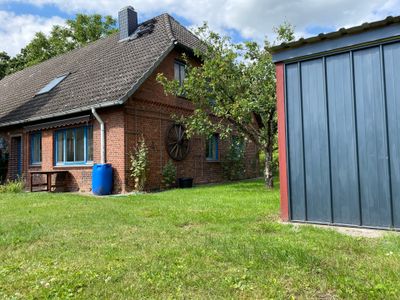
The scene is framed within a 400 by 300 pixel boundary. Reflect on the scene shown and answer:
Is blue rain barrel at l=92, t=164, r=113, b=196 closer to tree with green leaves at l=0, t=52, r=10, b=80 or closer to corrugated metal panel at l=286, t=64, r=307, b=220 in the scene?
corrugated metal panel at l=286, t=64, r=307, b=220

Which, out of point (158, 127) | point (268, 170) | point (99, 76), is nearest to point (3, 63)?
point (99, 76)

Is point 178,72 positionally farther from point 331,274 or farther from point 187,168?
point 331,274

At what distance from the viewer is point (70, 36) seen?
1423 inches

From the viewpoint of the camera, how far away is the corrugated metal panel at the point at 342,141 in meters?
5.28

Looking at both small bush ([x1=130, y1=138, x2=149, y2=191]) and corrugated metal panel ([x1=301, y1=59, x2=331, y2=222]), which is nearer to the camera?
corrugated metal panel ([x1=301, y1=59, x2=331, y2=222])

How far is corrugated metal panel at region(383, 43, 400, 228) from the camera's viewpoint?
4941mm

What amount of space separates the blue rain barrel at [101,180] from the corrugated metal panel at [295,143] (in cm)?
726

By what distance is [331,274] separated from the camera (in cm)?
331

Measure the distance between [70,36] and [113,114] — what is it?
2837cm

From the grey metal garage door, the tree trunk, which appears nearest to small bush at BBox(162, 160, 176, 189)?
the tree trunk

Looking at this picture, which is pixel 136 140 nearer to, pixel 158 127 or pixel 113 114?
pixel 113 114

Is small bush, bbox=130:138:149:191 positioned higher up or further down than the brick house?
further down

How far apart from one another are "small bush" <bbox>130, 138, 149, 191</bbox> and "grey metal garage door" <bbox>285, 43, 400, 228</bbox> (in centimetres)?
667

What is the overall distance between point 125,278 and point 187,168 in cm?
1101
